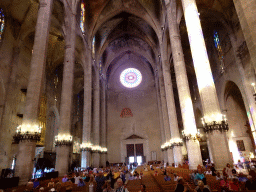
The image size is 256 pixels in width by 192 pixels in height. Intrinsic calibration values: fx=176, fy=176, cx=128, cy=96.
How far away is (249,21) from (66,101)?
1370 cm

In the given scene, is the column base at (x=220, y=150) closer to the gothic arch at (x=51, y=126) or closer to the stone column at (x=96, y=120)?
the stone column at (x=96, y=120)

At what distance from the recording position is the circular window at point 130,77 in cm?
3716

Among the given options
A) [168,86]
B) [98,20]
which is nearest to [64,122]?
[168,86]

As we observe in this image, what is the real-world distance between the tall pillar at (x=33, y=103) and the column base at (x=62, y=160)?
3.91 meters

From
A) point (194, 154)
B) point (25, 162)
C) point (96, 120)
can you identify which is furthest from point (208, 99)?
point (96, 120)

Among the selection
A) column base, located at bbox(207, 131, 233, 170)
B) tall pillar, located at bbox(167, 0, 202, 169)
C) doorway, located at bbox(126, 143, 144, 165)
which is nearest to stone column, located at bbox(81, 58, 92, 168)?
tall pillar, located at bbox(167, 0, 202, 169)

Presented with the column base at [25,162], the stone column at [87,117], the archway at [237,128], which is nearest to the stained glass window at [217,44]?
the archway at [237,128]

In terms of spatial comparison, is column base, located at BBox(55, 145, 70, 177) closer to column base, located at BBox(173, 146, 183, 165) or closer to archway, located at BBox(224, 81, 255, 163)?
column base, located at BBox(173, 146, 183, 165)

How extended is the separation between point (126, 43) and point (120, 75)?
7090 mm

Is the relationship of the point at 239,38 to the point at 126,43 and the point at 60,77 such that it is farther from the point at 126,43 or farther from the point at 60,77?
the point at 60,77

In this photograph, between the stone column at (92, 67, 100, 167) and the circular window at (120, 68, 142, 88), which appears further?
the circular window at (120, 68, 142, 88)

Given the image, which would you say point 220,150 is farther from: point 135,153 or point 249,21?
point 135,153

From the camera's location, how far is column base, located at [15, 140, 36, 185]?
30.5 feet

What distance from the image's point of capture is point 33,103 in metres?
10.5
